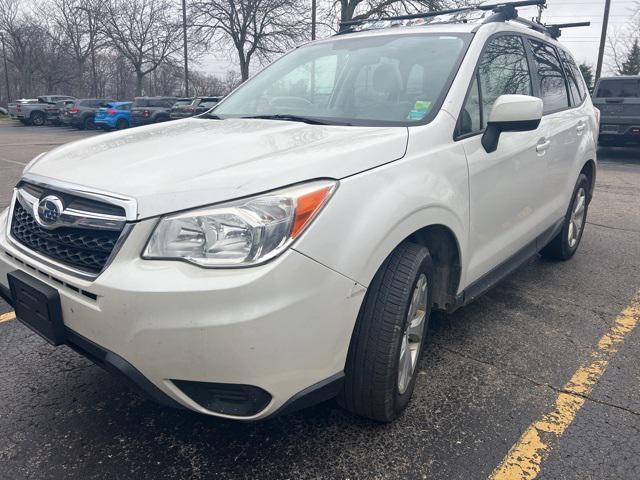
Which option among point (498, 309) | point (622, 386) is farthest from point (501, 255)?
point (622, 386)

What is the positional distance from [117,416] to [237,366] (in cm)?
99

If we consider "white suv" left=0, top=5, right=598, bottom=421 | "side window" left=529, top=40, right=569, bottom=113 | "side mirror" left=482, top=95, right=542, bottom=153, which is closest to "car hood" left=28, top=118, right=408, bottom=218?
"white suv" left=0, top=5, right=598, bottom=421

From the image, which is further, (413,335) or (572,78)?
(572,78)

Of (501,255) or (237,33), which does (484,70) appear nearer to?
(501,255)

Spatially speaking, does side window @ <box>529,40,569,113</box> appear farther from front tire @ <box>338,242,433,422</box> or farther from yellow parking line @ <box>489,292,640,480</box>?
front tire @ <box>338,242,433,422</box>

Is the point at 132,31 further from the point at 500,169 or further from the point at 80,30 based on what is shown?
the point at 500,169

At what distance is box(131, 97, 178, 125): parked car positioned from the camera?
78.5 feet

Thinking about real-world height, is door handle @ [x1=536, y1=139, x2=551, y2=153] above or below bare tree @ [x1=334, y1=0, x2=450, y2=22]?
below

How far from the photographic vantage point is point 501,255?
125 inches

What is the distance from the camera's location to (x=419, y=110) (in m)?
2.65

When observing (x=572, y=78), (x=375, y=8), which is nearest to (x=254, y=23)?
(x=375, y=8)

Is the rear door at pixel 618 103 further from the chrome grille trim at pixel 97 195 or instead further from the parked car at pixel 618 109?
the chrome grille trim at pixel 97 195

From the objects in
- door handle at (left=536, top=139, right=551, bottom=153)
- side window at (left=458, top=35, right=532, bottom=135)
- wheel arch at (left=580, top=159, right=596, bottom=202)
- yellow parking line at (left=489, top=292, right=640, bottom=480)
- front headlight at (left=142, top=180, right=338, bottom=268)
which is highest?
side window at (left=458, top=35, right=532, bottom=135)

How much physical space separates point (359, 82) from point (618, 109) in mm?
11463
